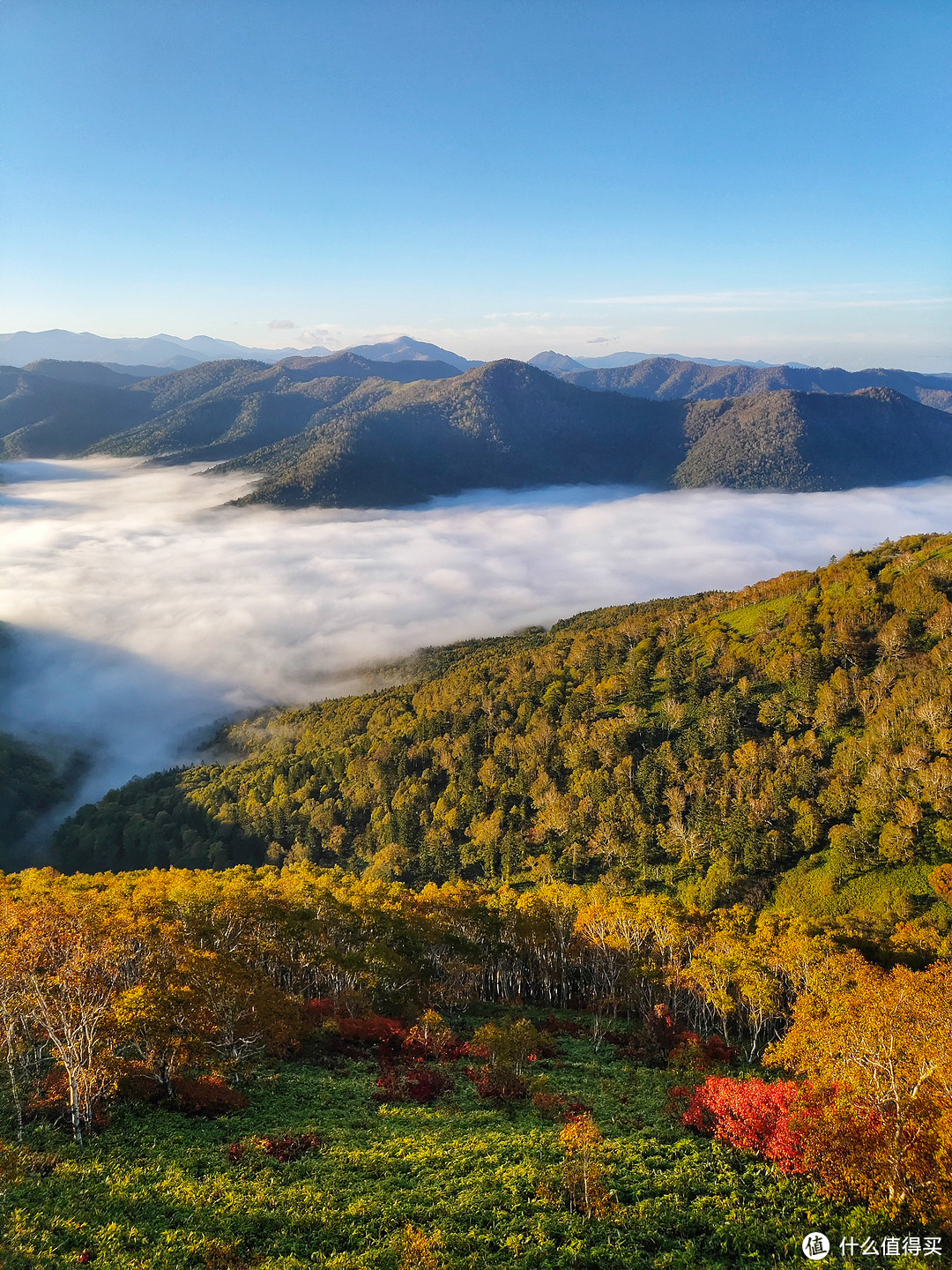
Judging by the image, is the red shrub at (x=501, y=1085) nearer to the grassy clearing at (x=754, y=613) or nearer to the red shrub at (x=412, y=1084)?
the red shrub at (x=412, y=1084)

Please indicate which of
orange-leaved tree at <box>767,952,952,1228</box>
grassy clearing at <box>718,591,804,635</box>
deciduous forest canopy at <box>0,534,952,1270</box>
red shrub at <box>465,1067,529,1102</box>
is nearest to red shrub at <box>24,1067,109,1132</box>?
deciduous forest canopy at <box>0,534,952,1270</box>

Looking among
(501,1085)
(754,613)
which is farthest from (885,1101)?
(754,613)

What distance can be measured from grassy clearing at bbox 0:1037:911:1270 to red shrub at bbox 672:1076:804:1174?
36.9 inches

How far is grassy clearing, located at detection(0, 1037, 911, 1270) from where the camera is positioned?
21.8 meters

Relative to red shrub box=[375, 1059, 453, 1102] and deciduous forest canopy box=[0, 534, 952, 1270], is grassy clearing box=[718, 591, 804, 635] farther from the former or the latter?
red shrub box=[375, 1059, 453, 1102]

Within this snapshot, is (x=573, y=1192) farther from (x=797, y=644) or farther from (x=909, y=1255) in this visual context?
(x=797, y=644)

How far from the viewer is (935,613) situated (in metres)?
112

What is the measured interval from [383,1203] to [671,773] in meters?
103

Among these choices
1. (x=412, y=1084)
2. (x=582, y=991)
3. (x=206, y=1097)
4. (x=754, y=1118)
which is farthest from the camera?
(x=582, y=991)

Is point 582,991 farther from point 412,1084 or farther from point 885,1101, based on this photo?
point 885,1101

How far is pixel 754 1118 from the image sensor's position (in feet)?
102

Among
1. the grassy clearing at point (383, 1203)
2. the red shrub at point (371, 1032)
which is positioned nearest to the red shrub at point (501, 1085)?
the grassy clearing at point (383, 1203)

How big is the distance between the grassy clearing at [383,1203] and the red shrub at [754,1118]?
94 cm

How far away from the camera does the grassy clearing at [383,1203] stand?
2180cm
